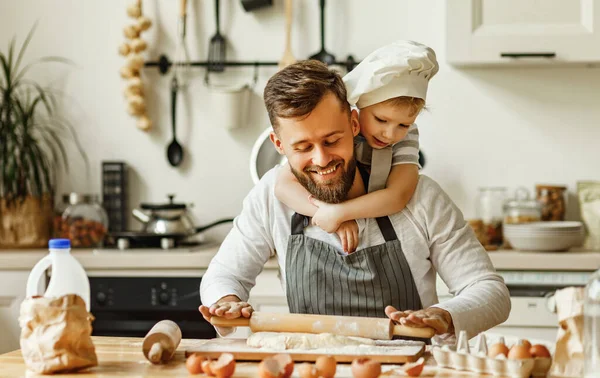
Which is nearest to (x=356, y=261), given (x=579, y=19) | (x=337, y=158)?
(x=337, y=158)

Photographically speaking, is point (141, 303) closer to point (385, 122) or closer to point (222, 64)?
point (222, 64)

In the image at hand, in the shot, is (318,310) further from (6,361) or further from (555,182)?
(555,182)

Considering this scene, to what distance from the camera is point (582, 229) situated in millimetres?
3404

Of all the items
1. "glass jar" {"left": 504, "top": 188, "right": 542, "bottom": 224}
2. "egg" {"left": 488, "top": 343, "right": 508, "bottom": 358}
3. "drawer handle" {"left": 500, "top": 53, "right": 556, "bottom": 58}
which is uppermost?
"drawer handle" {"left": 500, "top": 53, "right": 556, "bottom": 58}

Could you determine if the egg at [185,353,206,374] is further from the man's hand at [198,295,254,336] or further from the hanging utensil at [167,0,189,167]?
the hanging utensil at [167,0,189,167]

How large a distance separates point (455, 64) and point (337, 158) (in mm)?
1673

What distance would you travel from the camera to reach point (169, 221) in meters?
3.52

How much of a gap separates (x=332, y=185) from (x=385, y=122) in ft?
0.64

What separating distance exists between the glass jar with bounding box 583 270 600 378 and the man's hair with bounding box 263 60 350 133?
0.80 m

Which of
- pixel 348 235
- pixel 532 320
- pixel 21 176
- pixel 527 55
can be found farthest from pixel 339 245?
pixel 21 176

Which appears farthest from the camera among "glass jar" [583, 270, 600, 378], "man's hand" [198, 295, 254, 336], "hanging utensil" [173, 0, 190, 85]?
"hanging utensil" [173, 0, 190, 85]

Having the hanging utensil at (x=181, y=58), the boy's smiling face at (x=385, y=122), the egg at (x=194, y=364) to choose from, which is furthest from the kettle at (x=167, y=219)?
the egg at (x=194, y=364)

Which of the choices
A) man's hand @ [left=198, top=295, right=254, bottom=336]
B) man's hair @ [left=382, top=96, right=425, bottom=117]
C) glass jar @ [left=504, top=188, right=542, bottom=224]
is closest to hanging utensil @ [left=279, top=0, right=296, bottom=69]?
glass jar @ [left=504, top=188, right=542, bottom=224]

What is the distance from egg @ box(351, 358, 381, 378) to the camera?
143cm
